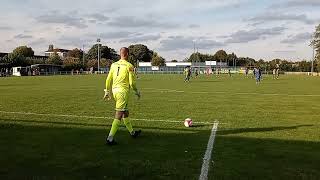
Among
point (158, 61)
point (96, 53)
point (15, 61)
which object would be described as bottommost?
point (158, 61)

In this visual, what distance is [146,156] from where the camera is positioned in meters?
9.09

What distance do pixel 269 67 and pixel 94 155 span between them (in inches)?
5692

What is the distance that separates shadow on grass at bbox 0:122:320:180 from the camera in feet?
25.0

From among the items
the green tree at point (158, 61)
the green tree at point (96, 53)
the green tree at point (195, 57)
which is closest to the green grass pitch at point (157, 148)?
the green tree at point (158, 61)

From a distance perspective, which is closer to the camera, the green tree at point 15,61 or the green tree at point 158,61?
the green tree at point 15,61

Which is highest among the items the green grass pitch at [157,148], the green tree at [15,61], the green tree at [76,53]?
the green tree at [76,53]

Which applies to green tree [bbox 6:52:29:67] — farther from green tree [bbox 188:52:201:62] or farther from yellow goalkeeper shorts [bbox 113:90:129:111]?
yellow goalkeeper shorts [bbox 113:90:129:111]

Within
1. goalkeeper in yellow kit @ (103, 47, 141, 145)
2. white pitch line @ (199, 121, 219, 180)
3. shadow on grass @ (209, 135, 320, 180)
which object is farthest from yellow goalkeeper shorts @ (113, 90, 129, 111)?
shadow on grass @ (209, 135, 320, 180)

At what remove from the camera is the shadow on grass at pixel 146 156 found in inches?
300

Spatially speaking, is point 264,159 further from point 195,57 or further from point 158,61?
point 195,57

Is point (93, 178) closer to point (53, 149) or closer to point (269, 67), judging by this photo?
point (53, 149)

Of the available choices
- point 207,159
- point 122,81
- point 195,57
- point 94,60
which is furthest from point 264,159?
point 195,57

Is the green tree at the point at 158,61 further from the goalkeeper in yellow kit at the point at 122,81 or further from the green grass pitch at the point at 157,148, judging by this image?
the goalkeeper in yellow kit at the point at 122,81

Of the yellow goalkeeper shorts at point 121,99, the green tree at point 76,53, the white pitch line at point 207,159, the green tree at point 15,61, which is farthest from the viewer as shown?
the green tree at point 76,53
